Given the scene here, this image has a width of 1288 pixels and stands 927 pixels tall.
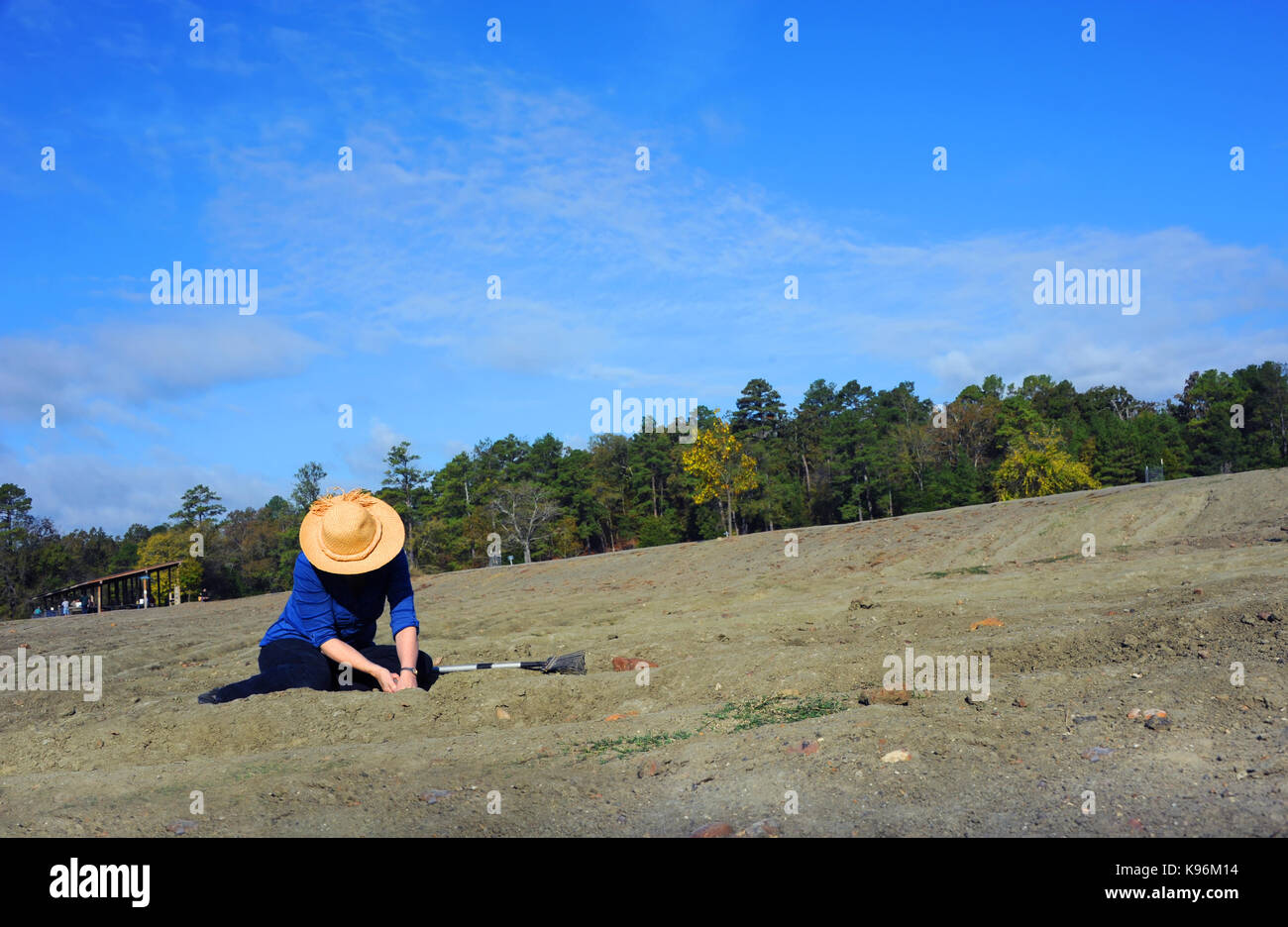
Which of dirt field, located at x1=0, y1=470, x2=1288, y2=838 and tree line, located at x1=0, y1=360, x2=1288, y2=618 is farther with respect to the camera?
tree line, located at x1=0, y1=360, x2=1288, y2=618

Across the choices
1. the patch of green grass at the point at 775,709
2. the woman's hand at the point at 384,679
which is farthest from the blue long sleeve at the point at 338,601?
the patch of green grass at the point at 775,709

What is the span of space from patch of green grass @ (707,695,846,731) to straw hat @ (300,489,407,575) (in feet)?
9.02

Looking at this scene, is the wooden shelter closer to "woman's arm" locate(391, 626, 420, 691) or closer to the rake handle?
the rake handle

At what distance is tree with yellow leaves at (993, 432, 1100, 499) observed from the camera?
55062mm

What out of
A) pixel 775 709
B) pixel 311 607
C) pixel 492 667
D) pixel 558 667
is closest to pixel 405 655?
pixel 311 607

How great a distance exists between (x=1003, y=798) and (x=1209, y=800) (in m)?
0.83

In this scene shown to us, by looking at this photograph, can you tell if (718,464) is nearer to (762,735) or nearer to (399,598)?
(399,598)

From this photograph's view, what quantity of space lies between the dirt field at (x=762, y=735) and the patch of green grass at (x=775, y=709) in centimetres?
3

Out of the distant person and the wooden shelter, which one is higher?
the distant person

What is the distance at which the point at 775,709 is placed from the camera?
5.94m

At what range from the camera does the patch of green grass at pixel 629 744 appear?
5159 mm

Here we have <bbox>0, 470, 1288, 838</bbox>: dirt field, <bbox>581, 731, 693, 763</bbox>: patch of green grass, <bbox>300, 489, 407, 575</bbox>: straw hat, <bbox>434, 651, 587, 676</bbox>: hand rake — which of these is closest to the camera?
<bbox>0, 470, 1288, 838</bbox>: dirt field

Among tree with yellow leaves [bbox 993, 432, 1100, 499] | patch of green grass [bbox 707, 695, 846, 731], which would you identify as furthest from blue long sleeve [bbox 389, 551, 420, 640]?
tree with yellow leaves [bbox 993, 432, 1100, 499]

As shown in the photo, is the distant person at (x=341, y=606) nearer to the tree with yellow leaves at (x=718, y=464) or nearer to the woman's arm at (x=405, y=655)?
the woman's arm at (x=405, y=655)
